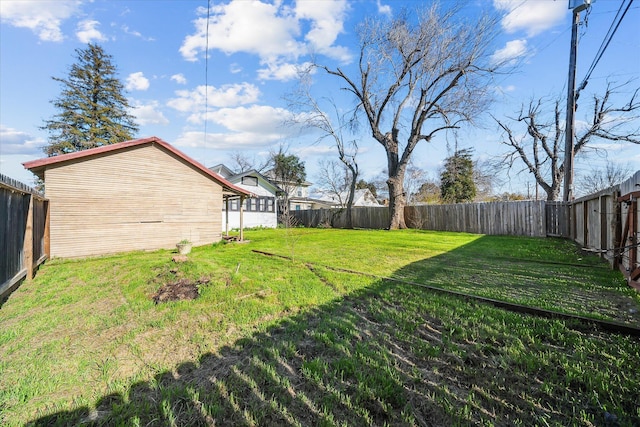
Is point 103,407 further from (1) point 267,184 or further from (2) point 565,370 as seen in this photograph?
(1) point 267,184

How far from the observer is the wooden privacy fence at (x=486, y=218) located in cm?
1144

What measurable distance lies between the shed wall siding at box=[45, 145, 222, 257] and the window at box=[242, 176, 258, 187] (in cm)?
964

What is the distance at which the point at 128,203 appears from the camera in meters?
9.39

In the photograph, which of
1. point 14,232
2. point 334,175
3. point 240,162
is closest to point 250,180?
point 334,175

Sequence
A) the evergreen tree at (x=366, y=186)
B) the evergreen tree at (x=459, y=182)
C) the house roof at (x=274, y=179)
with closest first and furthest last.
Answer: the evergreen tree at (x=459, y=182)
the house roof at (x=274, y=179)
the evergreen tree at (x=366, y=186)

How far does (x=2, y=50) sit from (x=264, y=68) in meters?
7.97

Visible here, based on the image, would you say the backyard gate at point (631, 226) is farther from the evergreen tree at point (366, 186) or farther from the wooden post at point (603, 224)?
the evergreen tree at point (366, 186)

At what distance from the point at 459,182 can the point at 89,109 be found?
33.0 m

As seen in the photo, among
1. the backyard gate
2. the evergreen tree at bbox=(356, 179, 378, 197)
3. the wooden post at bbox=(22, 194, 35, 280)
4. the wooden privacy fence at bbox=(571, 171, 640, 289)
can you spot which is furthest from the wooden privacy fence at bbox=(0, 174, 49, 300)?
the evergreen tree at bbox=(356, 179, 378, 197)

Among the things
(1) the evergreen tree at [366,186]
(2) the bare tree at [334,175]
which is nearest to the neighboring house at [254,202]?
(2) the bare tree at [334,175]

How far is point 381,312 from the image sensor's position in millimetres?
3467

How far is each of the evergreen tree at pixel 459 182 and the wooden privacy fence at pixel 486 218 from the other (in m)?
11.7

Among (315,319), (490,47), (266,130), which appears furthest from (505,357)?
(266,130)

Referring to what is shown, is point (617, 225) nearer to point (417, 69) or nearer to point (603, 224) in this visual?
point (603, 224)
